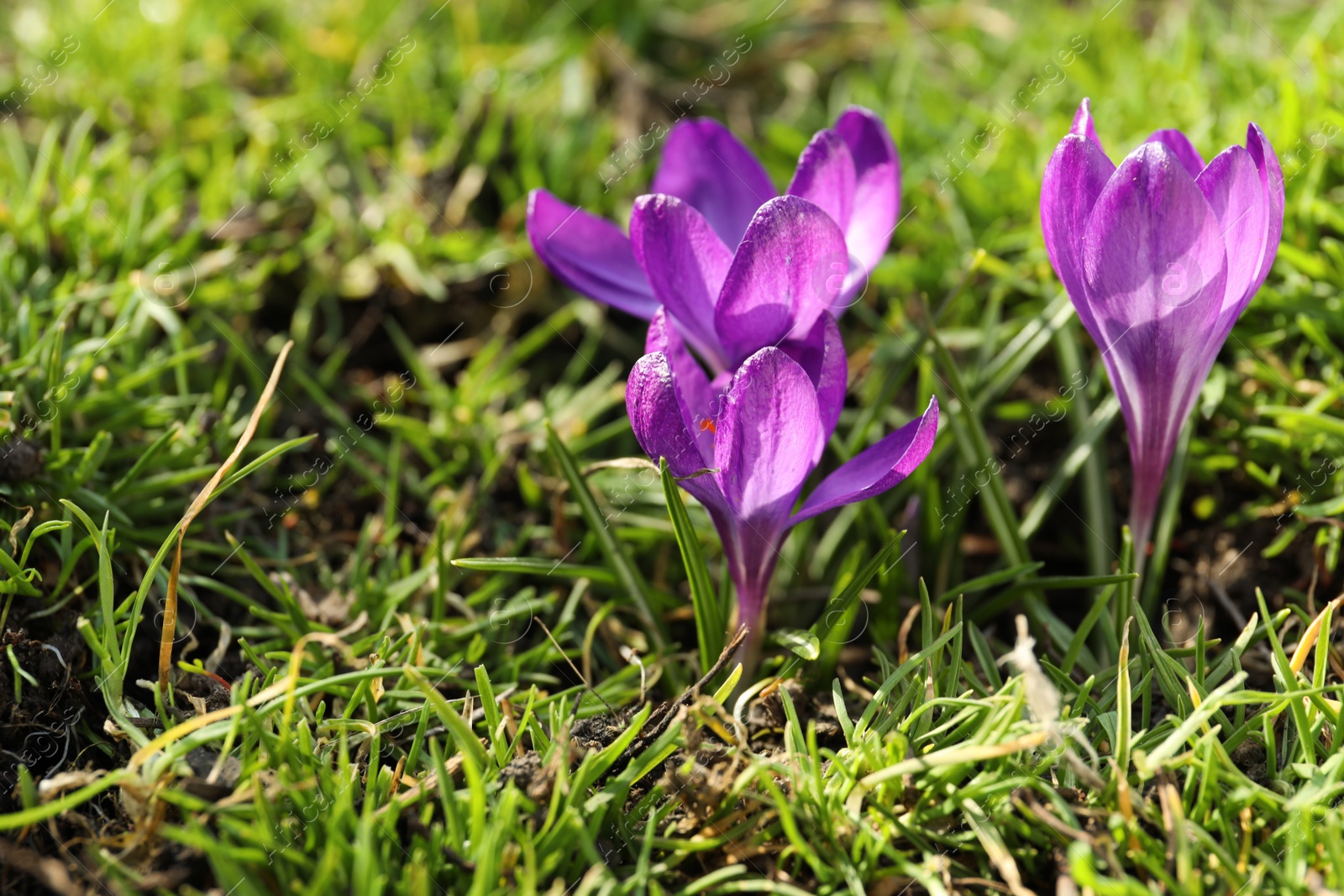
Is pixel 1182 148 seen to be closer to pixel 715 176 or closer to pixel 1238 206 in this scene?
pixel 1238 206

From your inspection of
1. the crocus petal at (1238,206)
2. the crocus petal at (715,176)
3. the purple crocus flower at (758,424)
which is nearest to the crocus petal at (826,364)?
the purple crocus flower at (758,424)

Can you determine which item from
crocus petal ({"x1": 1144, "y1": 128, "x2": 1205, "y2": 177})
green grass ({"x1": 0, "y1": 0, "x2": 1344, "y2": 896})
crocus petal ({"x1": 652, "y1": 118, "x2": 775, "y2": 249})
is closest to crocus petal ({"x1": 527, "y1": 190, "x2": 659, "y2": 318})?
crocus petal ({"x1": 652, "y1": 118, "x2": 775, "y2": 249})

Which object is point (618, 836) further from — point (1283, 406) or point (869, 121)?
point (1283, 406)

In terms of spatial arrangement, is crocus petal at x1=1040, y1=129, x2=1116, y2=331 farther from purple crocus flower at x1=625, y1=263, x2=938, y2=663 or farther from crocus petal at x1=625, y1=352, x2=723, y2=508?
crocus petal at x1=625, y1=352, x2=723, y2=508

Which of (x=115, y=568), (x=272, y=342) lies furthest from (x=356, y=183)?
(x=115, y=568)

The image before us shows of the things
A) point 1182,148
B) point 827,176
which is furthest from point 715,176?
point 1182,148

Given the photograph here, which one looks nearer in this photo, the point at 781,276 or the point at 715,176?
the point at 781,276
